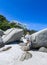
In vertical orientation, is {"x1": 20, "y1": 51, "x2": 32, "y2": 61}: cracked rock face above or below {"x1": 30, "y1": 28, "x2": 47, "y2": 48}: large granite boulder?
below

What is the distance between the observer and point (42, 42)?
→ 1154 cm

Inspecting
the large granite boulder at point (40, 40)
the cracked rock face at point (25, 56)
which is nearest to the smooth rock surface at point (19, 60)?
the cracked rock face at point (25, 56)

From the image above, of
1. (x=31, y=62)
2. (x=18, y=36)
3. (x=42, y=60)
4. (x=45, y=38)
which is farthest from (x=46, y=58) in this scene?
(x=18, y=36)

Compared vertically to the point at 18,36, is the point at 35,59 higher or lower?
lower

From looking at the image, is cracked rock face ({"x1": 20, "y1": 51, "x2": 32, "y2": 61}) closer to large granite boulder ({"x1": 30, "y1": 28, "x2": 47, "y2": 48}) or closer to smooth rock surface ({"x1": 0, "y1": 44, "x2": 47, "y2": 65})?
smooth rock surface ({"x1": 0, "y1": 44, "x2": 47, "y2": 65})

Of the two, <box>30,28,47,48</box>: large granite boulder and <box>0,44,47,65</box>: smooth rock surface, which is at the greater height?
<box>30,28,47,48</box>: large granite boulder

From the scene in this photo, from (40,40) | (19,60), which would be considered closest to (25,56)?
(19,60)

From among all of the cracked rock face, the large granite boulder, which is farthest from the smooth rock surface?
the large granite boulder

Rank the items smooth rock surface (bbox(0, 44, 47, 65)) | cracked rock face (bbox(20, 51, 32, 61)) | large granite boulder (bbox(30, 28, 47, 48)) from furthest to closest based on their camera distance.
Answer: large granite boulder (bbox(30, 28, 47, 48)) < cracked rock face (bbox(20, 51, 32, 61)) < smooth rock surface (bbox(0, 44, 47, 65))

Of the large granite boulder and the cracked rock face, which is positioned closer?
the cracked rock face

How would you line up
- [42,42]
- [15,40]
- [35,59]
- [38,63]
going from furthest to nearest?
[15,40] → [42,42] → [35,59] → [38,63]

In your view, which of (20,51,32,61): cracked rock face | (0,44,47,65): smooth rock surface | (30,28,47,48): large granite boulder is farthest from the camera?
(30,28,47,48): large granite boulder

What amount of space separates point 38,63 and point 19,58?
133 cm

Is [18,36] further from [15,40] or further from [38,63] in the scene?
[38,63]
